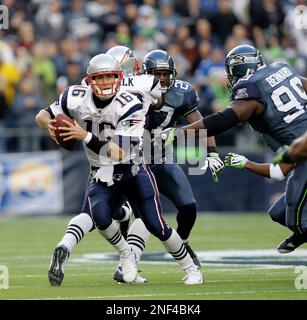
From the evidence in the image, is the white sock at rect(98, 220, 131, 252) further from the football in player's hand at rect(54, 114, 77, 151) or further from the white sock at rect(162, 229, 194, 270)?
the football in player's hand at rect(54, 114, 77, 151)

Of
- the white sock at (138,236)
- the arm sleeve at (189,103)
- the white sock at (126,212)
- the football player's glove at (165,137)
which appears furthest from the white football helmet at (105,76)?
the white sock at (126,212)

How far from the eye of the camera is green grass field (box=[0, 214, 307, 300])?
252 inches

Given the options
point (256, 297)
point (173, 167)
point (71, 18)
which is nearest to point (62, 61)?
point (71, 18)

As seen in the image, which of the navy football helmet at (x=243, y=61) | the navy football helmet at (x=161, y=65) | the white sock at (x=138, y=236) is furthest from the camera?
the navy football helmet at (x=161, y=65)

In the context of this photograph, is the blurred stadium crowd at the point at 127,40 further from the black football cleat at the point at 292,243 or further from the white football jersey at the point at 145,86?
the black football cleat at the point at 292,243

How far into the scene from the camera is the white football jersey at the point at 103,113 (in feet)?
22.6

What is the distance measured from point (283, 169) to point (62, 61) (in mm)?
8620

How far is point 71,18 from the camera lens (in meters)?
16.0

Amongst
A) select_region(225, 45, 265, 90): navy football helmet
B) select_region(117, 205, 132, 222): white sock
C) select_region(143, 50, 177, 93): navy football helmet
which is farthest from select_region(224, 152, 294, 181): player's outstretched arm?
select_region(117, 205, 132, 222): white sock

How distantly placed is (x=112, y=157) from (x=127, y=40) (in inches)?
340

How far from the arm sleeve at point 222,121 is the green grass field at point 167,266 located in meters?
1.11

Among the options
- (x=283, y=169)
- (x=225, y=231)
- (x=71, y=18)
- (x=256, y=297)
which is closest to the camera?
(x=256, y=297)

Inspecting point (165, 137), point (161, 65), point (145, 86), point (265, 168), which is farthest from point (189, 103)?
point (265, 168)

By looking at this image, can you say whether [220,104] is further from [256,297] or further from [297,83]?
[256,297]
